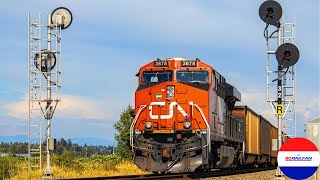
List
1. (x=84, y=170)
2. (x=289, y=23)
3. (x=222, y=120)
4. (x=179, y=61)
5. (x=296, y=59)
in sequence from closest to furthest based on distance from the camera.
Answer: (x=296, y=59), (x=289, y=23), (x=179, y=61), (x=222, y=120), (x=84, y=170)

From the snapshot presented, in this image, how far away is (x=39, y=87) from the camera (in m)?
22.7

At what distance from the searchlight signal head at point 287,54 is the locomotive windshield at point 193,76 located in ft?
11.8

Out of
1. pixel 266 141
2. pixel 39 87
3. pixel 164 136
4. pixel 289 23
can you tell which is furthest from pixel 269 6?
pixel 266 141

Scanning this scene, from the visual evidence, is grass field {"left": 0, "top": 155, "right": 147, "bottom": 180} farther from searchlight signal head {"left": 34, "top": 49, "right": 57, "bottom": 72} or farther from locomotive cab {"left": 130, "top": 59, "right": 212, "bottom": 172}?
locomotive cab {"left": 130, "top": 59, "right": 212, "bottom": 172}

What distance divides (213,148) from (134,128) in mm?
3436

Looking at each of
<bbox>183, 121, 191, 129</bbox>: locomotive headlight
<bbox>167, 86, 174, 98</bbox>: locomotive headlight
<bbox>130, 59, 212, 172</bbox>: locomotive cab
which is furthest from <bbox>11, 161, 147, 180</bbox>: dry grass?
<bbox>183, 121, 191, 129</bbox>: locomotive headlight

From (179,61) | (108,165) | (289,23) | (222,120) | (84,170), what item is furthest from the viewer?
(108,165)

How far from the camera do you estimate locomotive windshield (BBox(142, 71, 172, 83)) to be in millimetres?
22375

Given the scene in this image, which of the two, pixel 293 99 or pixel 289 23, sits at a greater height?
pixel 289 23

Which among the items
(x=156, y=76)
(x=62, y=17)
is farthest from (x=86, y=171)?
(x=62, y=17)

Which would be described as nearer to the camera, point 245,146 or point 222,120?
point 222,120

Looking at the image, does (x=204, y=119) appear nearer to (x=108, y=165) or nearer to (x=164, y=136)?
(x=164, y=136)

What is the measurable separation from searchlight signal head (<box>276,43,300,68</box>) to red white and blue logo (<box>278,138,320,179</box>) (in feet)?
38.4

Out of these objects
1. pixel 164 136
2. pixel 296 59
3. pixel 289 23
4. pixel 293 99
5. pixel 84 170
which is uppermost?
pixel 289 23
